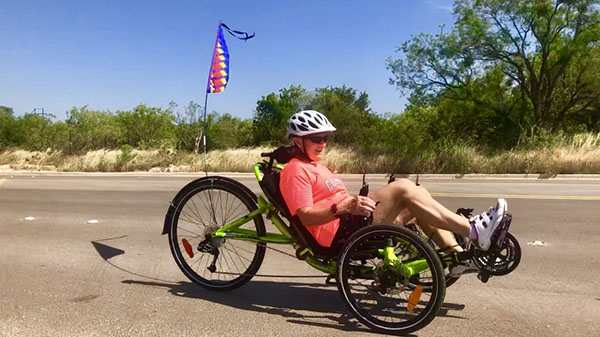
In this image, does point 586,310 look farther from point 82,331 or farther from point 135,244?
point 135,244

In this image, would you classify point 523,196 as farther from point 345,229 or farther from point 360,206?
point 360,206

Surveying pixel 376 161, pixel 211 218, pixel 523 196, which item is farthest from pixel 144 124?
pixel 211 218

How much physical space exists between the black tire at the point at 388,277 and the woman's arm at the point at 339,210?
0.15 m

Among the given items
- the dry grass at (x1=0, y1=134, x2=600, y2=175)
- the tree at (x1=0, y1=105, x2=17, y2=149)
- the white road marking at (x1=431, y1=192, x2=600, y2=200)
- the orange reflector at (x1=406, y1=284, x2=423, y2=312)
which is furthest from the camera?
the tree at (x1=0, y1=105, x2=17, y2=149)

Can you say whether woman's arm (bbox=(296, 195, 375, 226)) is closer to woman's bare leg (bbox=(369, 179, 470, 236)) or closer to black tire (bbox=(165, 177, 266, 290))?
woman's bare leg (bbox=(369, 179, 470, 236))

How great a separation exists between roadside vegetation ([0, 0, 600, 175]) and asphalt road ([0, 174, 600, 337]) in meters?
11.5

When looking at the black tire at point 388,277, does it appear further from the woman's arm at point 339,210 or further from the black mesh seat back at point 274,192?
Answer: the black mesh seat back at point 274,192

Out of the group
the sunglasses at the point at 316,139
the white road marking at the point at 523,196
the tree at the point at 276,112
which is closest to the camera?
the sunglasses at the point at 316,139

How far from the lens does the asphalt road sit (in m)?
3.30

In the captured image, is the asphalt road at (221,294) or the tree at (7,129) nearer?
the asphalt road at (221,294)

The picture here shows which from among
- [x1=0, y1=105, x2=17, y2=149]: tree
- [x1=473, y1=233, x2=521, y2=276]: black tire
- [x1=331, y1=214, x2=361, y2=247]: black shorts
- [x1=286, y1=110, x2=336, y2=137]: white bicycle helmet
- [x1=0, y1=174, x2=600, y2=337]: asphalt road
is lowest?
[x1=0, y1=174, x2=600, y2=337]: asphalt road

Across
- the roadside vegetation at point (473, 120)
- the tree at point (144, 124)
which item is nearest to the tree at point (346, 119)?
the roadside vegetation at point (473, 120)

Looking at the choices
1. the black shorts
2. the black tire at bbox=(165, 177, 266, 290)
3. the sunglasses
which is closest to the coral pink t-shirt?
the black shorts

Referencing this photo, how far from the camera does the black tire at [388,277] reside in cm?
300
